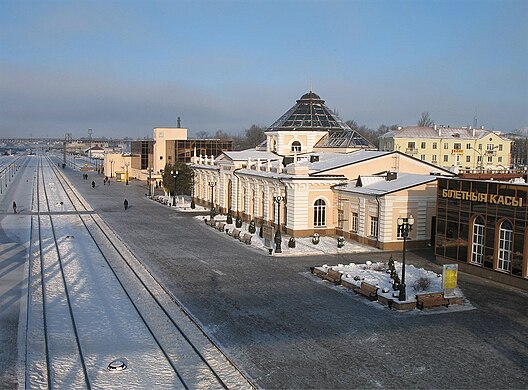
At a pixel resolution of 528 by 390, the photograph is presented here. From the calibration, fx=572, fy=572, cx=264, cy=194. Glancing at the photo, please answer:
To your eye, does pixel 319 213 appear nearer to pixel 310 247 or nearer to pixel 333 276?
pixel 310 247

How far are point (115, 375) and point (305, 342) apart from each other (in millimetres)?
5077

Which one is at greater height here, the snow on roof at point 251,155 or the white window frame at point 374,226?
the snow on roof at point 251,155

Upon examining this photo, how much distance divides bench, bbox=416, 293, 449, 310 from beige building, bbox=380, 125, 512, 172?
6362cm

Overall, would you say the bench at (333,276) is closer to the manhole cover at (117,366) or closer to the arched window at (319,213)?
the manhole cover at (117,366)

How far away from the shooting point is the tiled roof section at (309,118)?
48656mm

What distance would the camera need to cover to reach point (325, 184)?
34625 millimetres

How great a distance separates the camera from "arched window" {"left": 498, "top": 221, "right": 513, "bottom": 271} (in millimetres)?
22284

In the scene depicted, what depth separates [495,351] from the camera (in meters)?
14.9

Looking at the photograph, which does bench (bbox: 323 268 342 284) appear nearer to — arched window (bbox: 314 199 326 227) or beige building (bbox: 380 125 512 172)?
arched window (bbox: 314 199 326 227)

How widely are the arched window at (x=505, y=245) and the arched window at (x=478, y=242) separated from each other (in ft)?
3.10

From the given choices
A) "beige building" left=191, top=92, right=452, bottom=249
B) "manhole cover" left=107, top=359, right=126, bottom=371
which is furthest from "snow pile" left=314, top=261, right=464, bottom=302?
"manhole cover" left=107, top=359, right=126, bottom=371

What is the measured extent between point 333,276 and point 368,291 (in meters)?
2.47

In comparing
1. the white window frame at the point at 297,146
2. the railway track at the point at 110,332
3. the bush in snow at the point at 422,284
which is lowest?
the railway track at the point at 110,332

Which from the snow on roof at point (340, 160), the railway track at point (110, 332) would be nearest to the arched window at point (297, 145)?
the snow on roof at point (340, 160)
